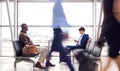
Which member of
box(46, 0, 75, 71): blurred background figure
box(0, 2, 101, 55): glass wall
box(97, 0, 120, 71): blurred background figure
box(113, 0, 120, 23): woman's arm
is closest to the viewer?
box(113, 0, 120, 23): woman's arm

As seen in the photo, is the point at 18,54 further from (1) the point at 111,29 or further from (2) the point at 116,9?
(2) the point at 116,9

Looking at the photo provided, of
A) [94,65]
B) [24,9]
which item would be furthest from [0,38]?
[94,65]

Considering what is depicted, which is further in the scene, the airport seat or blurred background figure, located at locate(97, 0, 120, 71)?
the airport seat

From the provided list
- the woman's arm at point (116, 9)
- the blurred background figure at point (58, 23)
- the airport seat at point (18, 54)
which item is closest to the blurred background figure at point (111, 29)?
the woman's arm at point (116, 9)

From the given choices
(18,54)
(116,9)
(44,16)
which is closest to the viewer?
(116,9)

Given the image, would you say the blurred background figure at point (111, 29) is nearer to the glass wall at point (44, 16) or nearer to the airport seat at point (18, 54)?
the airport seat at point (18, 54)

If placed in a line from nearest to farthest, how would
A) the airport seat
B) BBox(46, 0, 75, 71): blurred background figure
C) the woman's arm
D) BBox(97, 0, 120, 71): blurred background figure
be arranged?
the woman's arm
BBox(97, 0, 120, 71): blurred background figure
BBox(46, 0, 75, 71): blurred background figure
the airport seat

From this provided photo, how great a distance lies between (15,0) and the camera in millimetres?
11047

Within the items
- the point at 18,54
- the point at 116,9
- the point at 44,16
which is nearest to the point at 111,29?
the point at 116,9

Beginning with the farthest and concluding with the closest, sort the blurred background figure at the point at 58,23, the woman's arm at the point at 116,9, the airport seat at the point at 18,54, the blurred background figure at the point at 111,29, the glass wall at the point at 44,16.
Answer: the glass wall at the point at 44,16 → the airport seat at the point at 18,54 → the blurred background figure at the point at 58,23 → the blurred background figure at the point at 111,29 → the woman's arm at the point at 116,9

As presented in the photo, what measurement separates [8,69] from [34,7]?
4.51 meters

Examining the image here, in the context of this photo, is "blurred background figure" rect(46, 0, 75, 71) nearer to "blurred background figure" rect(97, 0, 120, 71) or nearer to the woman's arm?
"blurred background figure" rect(97, 0, 120, 71)

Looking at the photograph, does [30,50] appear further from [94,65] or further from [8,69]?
[94,65]

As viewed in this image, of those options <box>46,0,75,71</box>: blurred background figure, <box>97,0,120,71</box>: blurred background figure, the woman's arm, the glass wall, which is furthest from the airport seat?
the woman's arm
